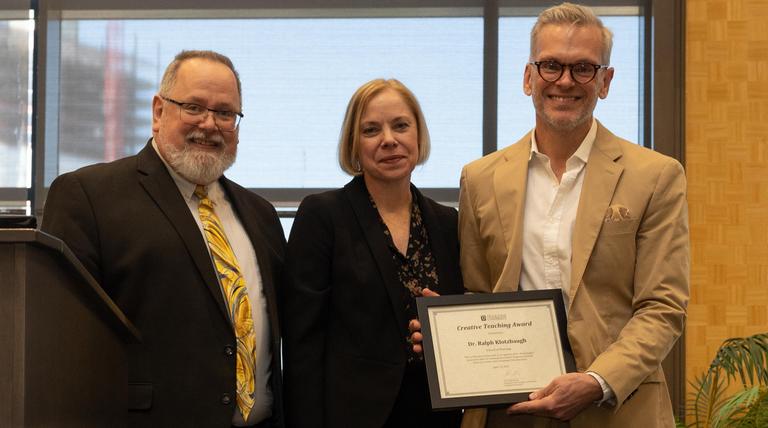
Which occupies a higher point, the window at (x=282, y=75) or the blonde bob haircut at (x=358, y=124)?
the window at (x=282, y=75)

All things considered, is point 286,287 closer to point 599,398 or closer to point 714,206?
point 599,398

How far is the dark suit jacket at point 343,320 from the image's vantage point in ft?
9.18

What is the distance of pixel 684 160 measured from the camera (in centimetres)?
514

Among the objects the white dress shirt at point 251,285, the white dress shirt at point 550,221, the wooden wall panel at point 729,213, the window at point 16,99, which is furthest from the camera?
the window at point 16,99

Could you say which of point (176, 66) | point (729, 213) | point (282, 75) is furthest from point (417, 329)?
point (282, 75)

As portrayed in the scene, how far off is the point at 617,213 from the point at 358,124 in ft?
2.81

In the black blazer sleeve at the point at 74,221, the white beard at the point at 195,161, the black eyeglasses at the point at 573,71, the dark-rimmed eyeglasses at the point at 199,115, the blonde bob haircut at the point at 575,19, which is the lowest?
the black blazer sleeve at the point at 74,221

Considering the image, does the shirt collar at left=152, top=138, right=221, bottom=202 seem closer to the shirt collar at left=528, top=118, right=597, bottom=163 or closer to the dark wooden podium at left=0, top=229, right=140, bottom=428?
the dark wooden podium at left=0, top=229, right=140, bottom=428

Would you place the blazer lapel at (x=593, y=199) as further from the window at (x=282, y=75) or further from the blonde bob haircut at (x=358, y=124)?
the window at (x=282, y=75)

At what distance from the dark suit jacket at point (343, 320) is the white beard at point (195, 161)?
1.00 ft

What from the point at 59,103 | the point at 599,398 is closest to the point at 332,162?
the point at 59,103

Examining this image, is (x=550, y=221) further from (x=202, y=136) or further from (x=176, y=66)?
(x=176, y=66)

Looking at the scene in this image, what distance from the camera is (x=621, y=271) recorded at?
8.45 ft

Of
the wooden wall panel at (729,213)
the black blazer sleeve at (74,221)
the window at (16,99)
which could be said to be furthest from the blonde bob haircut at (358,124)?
the window at (16,99)
